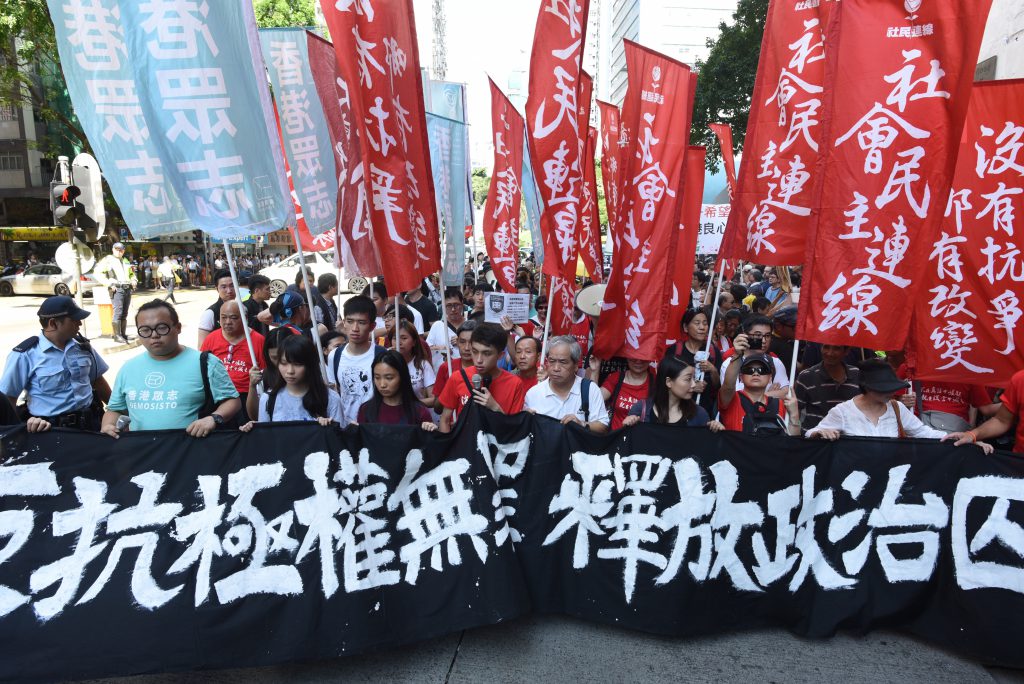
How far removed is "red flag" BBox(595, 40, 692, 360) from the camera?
14.7 ft

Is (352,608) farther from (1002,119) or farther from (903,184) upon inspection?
(1002,119)

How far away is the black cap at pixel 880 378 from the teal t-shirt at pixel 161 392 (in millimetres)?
3580

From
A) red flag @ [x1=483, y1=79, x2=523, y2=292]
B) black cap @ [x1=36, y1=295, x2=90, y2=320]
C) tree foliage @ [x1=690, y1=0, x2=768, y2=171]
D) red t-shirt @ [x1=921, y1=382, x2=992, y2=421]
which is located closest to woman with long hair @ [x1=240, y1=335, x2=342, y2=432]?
black cap @ [x1=36, y1=295, x2=90, y2=320]

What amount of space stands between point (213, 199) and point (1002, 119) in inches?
186

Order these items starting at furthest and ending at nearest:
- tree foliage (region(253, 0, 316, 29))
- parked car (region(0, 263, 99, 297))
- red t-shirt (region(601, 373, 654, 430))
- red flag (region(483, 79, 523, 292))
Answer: parked car (region(0, 263, 99, 297)) < tree foliage (region(253, 0, 316, 29)) < red flag (region(483, 79, 523, 292)) < red t-shirt (region(601, 373, 654, 430))

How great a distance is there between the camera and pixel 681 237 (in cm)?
516

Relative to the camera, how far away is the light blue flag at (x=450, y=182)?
6730 millimetres

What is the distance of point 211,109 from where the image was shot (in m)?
3.52

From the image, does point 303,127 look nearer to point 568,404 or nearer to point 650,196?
point 650,196

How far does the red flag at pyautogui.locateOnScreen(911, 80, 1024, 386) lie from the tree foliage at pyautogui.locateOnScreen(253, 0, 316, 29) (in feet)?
67.8

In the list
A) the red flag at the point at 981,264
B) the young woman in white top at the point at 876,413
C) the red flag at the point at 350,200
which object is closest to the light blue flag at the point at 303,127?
the red flag at the point at 350,200

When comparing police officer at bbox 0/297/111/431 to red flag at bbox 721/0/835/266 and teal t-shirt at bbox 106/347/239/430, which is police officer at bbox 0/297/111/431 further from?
red flag at bbox 721/0/835/266

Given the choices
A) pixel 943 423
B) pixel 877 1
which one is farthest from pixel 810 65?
pixel 943 423

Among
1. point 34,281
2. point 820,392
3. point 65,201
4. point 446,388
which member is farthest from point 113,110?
point 34,281
